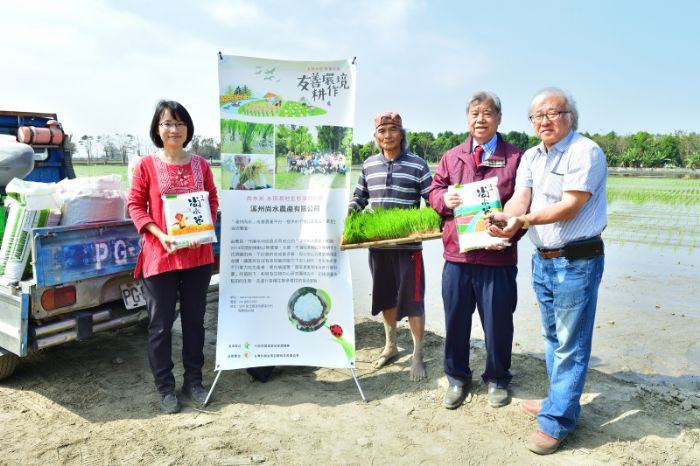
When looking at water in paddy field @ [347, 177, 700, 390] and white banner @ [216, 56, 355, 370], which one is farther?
water in paddy field @ [347, 177, 700, 390]

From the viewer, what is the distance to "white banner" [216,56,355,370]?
327cm

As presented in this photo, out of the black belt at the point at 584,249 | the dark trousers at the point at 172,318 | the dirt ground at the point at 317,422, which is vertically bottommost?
the dirt ground at the point at 317,422

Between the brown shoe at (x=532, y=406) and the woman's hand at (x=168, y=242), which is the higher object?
the woman's hand at (x=168, y=242)

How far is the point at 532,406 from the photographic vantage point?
3.03m

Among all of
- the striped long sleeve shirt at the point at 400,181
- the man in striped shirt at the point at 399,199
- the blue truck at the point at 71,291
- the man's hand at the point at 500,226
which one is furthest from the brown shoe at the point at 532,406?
the blue truck at the point at 71,291

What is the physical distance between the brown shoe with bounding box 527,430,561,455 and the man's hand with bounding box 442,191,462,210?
1393mm

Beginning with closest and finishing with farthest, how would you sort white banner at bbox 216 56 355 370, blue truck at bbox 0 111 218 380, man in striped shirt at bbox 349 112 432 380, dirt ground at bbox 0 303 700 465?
dirt ground at bbox 0 303 700 465
blue truck at bbox 0 111 218 380
white banner at bbox 216 56 355 370
man in striped shirt at bbox 349 112 432 380

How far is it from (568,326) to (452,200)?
95 centimetres

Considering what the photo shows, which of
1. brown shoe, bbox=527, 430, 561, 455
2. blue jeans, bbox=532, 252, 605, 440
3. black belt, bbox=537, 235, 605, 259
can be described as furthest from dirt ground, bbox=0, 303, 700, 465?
black belt, bbox=537, 235, 605, 259

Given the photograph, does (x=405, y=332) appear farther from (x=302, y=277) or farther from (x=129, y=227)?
(x=129, y=227)

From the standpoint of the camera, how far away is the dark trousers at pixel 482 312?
304 centimetres

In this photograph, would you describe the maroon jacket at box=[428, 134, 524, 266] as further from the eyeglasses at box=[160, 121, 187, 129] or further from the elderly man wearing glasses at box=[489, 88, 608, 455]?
the eyeglasses at box=[160, 121, 187, 129]

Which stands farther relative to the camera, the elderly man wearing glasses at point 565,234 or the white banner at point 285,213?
the white banner at point 285,213

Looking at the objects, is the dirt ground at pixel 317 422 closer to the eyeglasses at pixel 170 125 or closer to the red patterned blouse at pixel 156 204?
the red patterned blouse at pixel 156 204
